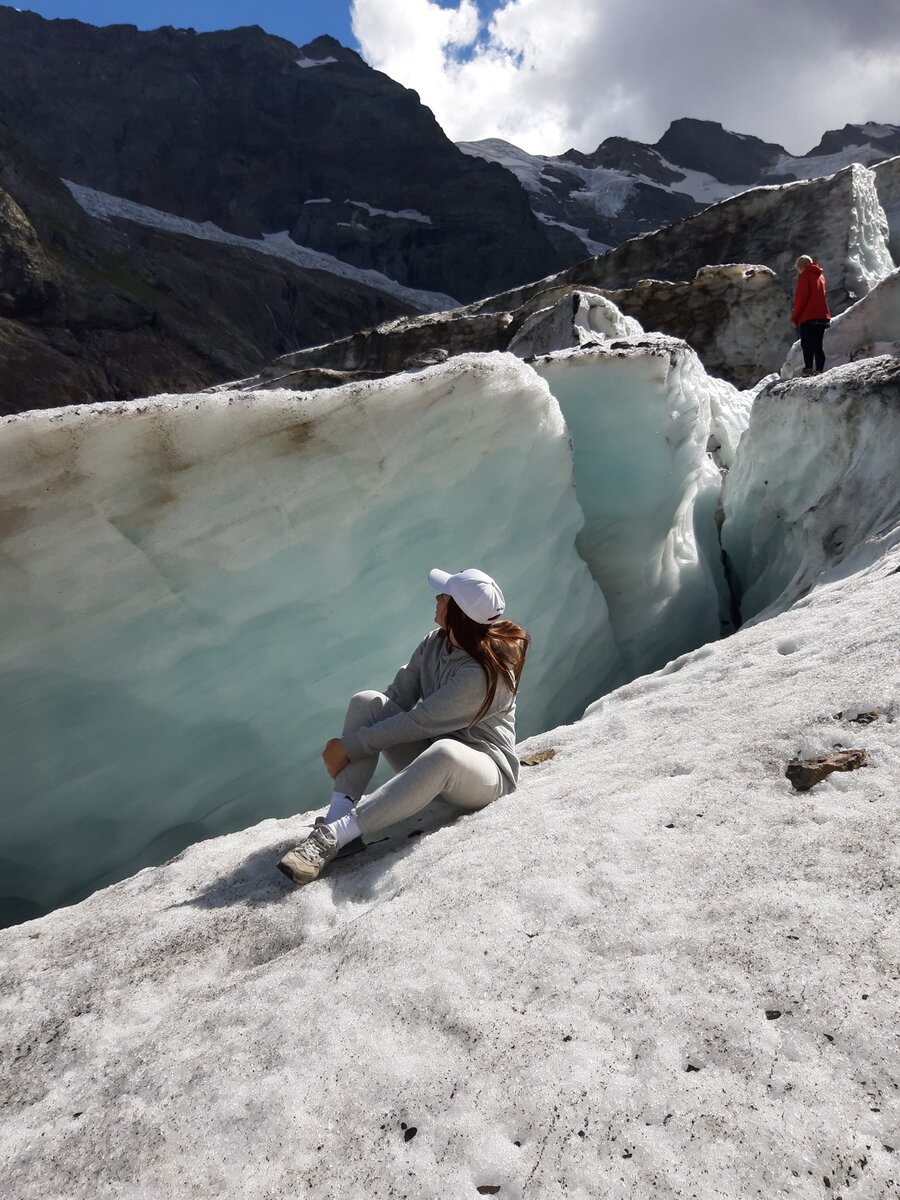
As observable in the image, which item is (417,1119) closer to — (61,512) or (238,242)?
(61,512)

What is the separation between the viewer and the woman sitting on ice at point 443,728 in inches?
95.8

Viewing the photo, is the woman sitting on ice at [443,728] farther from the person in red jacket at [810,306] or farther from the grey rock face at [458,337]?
the person in red jacket at [810,306]

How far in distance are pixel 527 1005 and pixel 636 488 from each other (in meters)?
4.49

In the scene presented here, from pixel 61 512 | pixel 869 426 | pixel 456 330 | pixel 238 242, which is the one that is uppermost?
pixel 238 242

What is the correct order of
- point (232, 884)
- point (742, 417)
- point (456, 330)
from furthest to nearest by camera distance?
1. point (456, 330)
2. point (742, 417)
3. point (232, 884)

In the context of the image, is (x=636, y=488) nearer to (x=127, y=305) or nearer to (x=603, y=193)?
(x=127, y=305)

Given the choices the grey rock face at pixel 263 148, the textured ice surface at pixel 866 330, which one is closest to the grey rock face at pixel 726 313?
the textured ice surface at pixel 866 330

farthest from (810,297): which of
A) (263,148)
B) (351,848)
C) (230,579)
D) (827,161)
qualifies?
(827,161)

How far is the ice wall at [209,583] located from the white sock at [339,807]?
1.38 meters

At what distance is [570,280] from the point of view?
723 inches

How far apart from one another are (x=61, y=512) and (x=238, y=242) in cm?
6338

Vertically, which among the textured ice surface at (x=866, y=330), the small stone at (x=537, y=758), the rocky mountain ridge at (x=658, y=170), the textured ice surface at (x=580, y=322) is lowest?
the small stone at (x=537, y=758)

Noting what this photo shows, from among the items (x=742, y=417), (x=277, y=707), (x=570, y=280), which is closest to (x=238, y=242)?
(x=570, y=280)

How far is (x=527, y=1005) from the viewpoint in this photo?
5.22 feet
